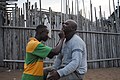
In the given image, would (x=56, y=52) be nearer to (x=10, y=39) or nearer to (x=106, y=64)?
(x=10, y=39)

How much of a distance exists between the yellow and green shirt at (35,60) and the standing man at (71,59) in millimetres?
263

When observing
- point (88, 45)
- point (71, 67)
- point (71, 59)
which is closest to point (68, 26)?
point (71, 59)

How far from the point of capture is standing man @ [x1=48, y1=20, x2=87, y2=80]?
2.62 meters

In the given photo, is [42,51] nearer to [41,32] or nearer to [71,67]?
[41,32]

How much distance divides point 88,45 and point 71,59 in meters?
7.21

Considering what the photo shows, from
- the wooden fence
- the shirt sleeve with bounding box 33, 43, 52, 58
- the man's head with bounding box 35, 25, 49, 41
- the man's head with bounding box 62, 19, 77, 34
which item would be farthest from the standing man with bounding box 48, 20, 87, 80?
the wooden fence

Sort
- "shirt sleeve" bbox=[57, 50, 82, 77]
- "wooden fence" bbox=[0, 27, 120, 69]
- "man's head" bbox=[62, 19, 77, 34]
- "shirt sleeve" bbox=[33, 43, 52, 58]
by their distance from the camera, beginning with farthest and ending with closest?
"wooden fence" bbox=[0, 27, 120, 69], "shirt sleeve" bbox=[33, 43, 52, 58], "man's head" bbox=[62, 19, 77, 34], "shirt sleeve" bbox=[57, 50, 82, 77]

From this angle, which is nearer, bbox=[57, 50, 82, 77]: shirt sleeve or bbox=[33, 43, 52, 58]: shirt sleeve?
bbox=[57, 50, 82, 77]: shirt sleeve

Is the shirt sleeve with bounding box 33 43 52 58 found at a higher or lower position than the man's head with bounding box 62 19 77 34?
lower

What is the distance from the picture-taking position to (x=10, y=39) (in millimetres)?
8539

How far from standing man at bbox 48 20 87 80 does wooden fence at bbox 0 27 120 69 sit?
19.0 feet

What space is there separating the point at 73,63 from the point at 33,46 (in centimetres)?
71

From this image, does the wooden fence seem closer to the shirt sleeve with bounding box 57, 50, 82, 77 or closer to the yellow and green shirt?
the yellow and green shirt

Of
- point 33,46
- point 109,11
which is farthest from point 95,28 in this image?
point 33,46
